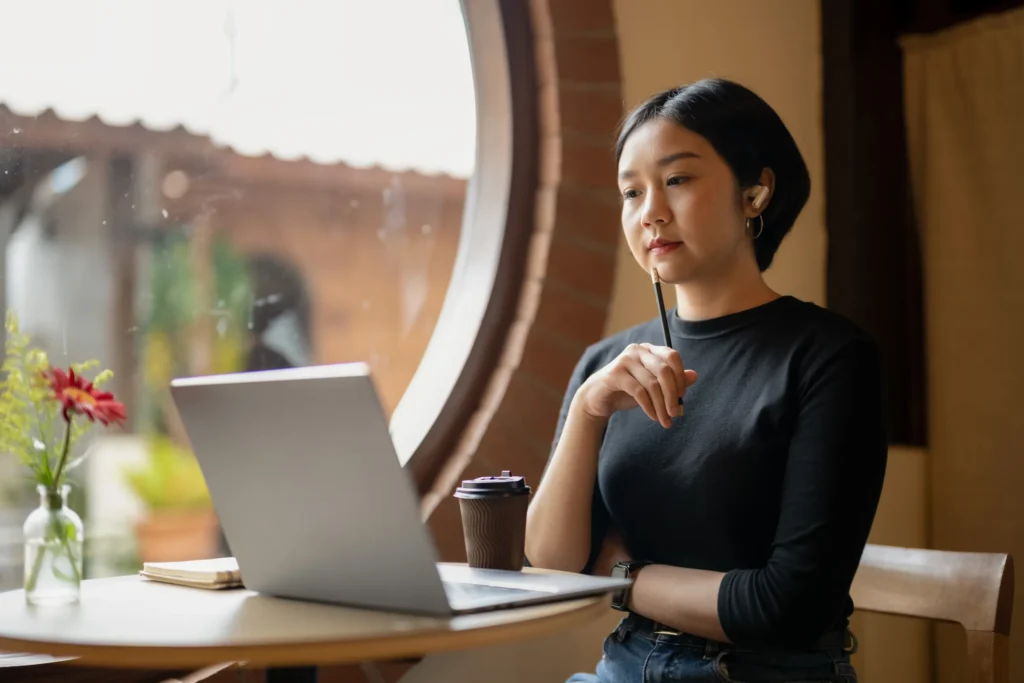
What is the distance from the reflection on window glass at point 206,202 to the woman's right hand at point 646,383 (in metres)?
0.90

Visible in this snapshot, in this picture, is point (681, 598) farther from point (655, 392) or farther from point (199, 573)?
point (199, 573)

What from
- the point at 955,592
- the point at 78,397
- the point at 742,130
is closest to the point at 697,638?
the point at 955,592

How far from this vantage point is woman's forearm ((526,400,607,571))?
4.81ft

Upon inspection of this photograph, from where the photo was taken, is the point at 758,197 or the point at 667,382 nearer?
the point at 667,382

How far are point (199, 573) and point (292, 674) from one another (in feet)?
0.66

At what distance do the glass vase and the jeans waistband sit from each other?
695 millimetres

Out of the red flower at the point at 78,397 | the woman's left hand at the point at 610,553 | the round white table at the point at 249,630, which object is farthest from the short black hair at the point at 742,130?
Answer: the red flower at the point at 78,397

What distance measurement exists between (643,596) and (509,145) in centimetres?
105

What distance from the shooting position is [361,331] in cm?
234

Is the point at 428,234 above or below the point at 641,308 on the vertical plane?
above

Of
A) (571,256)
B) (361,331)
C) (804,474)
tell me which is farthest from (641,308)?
(804,474)

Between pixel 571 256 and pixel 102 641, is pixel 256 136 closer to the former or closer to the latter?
pixel 571 256

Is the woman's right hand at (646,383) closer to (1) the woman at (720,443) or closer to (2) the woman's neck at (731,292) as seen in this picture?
(1) the woman at (720,443)

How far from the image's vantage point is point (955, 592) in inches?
61.9
